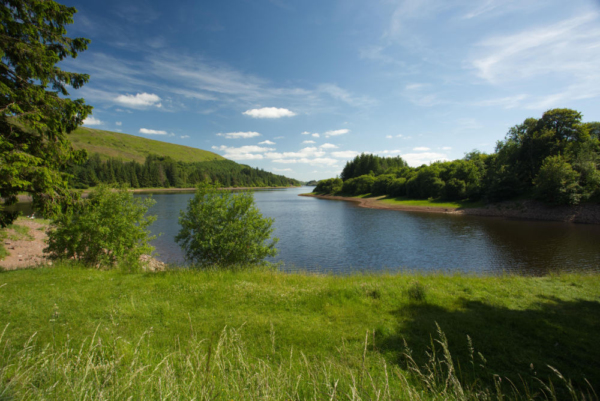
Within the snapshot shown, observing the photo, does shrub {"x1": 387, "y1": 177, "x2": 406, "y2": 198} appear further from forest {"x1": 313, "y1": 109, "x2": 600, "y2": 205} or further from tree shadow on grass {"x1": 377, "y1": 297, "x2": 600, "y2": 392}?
tree shadow on grass {"x1": 377, "y1": 297, "x2": 600, "y2": 392}

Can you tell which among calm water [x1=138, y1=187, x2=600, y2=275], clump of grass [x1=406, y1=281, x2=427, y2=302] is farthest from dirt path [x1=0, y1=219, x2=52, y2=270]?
clump of grass [x1=406, y1=281, x2=427, y2=302]

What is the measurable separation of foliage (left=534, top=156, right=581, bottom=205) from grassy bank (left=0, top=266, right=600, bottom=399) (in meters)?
45.7

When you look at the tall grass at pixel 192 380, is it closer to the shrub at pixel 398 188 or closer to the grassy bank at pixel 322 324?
the grassy bank at pixel 322 324

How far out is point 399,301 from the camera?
28.1 feet

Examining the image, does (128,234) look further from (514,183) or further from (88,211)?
(514,183)

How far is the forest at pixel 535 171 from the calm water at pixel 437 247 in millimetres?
9614

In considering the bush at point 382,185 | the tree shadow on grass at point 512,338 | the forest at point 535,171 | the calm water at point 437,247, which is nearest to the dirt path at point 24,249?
the calm water at point 437,247

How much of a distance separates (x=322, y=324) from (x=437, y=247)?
25.8 metres

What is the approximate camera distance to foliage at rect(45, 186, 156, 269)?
13312mm

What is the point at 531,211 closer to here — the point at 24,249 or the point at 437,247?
the point at 437,247

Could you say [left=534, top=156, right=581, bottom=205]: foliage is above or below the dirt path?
above

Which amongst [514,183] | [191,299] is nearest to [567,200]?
[514,183]

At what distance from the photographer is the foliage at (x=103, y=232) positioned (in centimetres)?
1331

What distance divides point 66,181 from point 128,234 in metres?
4.13
